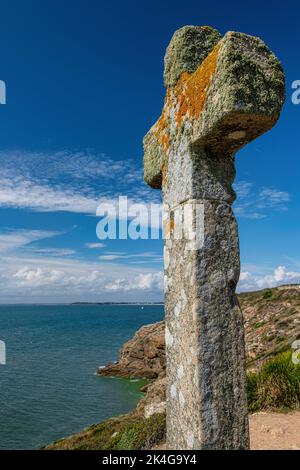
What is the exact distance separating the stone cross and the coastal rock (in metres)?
33.1

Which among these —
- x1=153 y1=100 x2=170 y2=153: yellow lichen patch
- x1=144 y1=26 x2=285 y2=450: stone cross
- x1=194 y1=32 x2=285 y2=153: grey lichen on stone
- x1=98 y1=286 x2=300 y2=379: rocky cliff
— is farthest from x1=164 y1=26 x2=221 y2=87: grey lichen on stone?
x1=98 y1=286 x2=300 y2=379: rocky cliff

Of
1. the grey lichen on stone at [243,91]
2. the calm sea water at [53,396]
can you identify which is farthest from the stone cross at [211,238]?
the calm sea water at [53,396]

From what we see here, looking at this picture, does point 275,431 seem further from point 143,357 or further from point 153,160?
point 143,357

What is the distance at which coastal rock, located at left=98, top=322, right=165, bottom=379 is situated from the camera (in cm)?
3709

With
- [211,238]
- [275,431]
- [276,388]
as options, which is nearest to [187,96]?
[211,238]

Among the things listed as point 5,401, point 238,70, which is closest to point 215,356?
point 238,70

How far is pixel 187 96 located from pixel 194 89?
163mm

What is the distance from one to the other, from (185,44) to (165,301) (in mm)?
2560

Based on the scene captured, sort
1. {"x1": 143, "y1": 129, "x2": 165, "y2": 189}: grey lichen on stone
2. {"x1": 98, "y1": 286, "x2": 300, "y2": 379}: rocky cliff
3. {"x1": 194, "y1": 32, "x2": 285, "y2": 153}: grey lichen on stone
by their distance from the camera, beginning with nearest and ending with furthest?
{"x1": 194, "y1": 32, "x2": 285, "y2": 153}: grey lichen on stone → {"x1": 143, "y1": 129, "x2": 165, "y2": 189}: grey lichen on stone → {"x1": 98, "y1": 286, "x2": 300, "y2": 379}: rocky cliff

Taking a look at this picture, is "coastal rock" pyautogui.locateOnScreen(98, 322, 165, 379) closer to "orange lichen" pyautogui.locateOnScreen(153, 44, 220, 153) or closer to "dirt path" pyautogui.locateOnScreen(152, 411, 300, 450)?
"dirt path" pyautogui.locateOnScreen(152, 411, 300, 450)

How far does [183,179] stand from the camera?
12.6 feet

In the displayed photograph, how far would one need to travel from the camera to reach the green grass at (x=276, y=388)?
968 centimetres

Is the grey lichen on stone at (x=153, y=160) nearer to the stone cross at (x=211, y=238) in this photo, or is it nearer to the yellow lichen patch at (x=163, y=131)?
the yellow lichen patch at (x=163, y=131)

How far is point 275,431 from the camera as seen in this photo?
26.3 ft
